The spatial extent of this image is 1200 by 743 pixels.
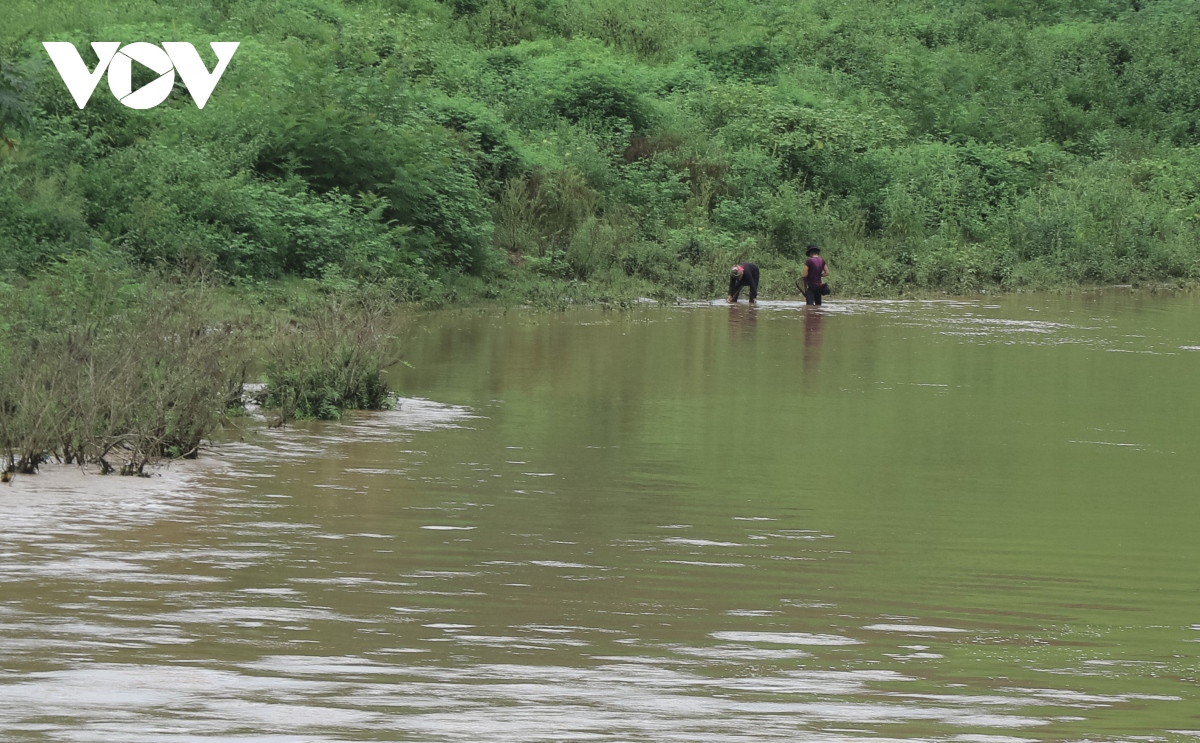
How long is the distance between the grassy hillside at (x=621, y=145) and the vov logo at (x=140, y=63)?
302mm

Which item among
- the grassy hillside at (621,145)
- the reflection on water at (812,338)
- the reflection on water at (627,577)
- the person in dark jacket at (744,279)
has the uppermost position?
the grassy hillside at (621,145)

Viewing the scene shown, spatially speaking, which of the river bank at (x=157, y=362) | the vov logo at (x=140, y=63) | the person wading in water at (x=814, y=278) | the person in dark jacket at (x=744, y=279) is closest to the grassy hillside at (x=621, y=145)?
the vov logo at (x=140, y=63)

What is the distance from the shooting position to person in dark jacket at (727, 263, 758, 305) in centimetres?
3186

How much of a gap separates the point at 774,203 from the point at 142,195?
52.7ft

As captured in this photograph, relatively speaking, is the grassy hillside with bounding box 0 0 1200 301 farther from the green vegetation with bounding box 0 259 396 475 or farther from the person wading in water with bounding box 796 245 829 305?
the green vegetation with bounding box 0 259 396 475

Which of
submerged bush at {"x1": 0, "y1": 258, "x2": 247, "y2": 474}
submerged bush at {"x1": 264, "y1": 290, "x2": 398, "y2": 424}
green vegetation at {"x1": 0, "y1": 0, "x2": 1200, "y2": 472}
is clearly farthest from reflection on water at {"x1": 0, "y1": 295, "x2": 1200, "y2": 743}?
green vegetation at {"x1": 0, "y1": 0, "x2": 1200, "y2": 472}

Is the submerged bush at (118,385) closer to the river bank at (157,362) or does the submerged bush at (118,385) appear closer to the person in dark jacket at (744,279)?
the river bank at (157,362)

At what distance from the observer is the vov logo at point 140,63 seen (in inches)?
1158

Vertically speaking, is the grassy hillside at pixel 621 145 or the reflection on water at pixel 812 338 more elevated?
the grassy hillside at pixel 621 145

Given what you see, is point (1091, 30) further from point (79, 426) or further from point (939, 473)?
point (79, 426)

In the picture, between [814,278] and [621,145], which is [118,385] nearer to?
[814,278]

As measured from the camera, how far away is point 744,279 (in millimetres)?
32000

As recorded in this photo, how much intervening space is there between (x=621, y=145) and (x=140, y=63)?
37.8ft

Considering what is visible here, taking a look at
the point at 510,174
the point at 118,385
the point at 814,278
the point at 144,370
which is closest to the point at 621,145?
the point at 510,174
